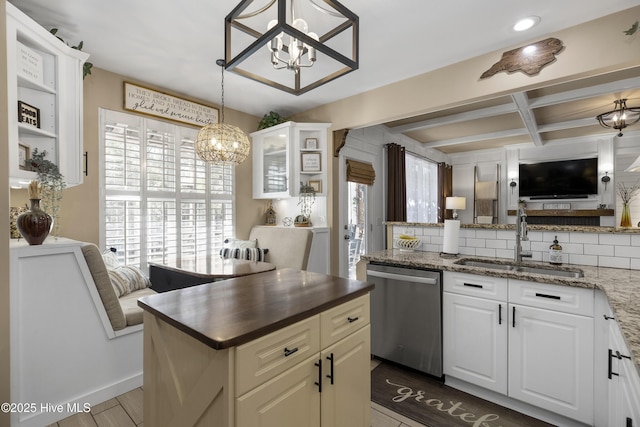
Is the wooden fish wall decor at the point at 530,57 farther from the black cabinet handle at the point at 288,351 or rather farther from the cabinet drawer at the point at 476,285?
the black cabinet handle at the point at 288,351

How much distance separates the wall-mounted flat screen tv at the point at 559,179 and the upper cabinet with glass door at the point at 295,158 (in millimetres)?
4894

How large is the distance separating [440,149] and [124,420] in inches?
270

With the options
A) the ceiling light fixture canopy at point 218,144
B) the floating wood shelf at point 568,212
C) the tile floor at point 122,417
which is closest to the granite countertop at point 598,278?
the tile floor at point 122,417

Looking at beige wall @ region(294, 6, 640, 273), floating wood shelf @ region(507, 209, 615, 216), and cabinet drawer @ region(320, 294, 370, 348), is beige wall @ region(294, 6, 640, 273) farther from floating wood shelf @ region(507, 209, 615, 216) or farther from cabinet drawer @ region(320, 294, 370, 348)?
floating wood shelf @ region(507, 209, 615, 216)

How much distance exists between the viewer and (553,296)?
180 cm

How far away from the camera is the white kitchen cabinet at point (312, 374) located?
98cm

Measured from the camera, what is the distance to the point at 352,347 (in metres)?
1.40

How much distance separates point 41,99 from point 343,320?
99.4 inches

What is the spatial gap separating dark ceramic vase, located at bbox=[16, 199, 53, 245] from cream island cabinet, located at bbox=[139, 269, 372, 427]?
112cm

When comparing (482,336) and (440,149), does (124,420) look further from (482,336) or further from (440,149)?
(440,149)

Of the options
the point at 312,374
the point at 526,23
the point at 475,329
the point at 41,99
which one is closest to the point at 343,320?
the point at 312,374

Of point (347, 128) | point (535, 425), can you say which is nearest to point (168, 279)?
point (347, 128)

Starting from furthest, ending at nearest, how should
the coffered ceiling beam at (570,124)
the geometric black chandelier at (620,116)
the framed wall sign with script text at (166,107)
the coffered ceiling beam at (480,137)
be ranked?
the coffered ceiling beam at (480,137) < the coffered ceiling beam at (570,124) < the geometric black chandelier at (620,116) < the framed wall sign with script text at (166,107)

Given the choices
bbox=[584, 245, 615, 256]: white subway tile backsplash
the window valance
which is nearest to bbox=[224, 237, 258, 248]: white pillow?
the window valance
